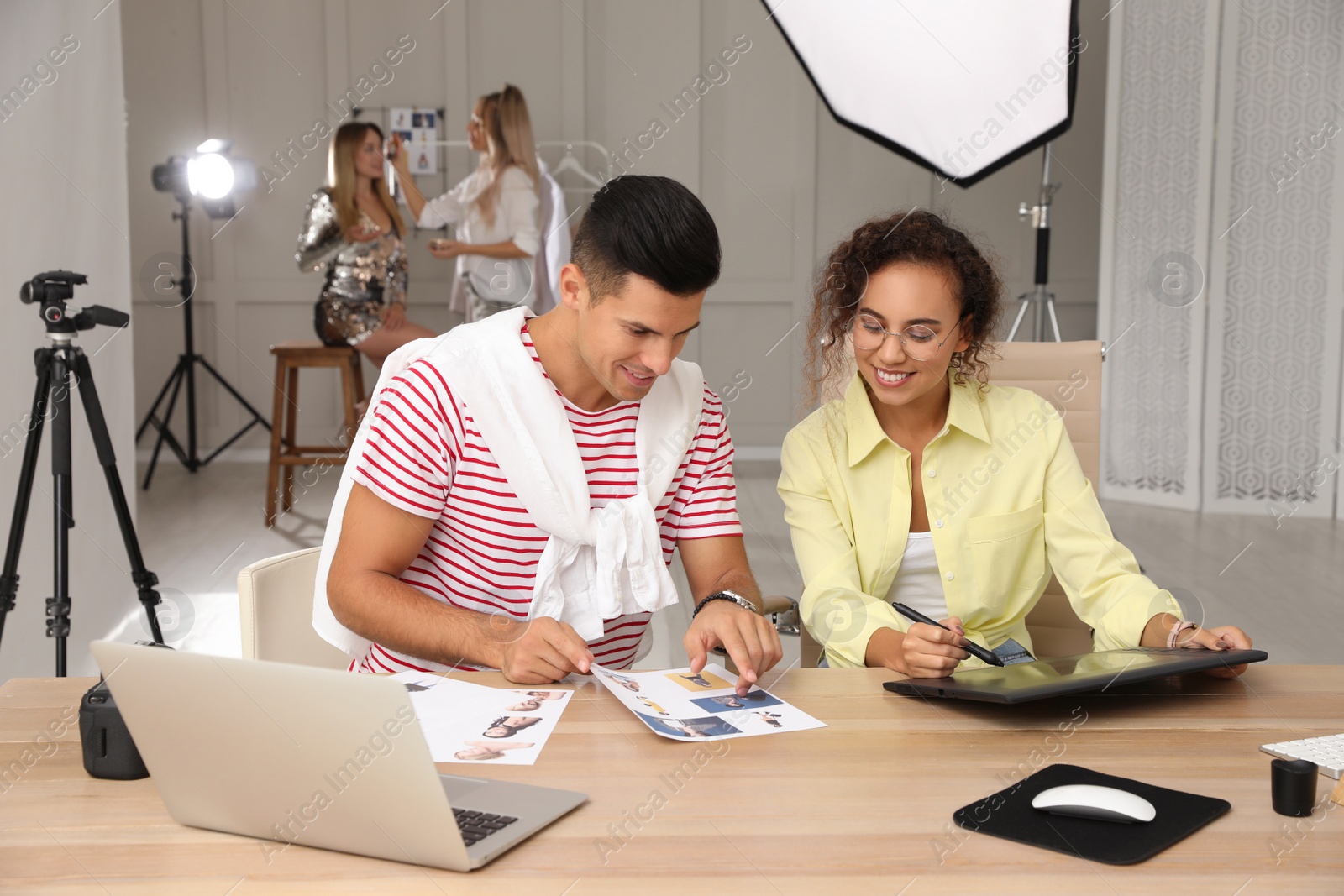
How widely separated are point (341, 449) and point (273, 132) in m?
1.97

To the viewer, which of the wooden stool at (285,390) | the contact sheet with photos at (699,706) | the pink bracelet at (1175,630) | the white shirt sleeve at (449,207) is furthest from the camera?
the white shirt sleeve at (449,207)

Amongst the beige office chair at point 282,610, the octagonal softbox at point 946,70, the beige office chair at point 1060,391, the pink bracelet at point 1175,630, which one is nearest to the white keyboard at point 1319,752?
the pink bracelet at point 1175,630

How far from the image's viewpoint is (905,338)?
1.65 m

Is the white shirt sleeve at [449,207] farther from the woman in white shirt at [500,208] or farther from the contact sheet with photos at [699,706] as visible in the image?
the contact sheet with photos at [699,706]

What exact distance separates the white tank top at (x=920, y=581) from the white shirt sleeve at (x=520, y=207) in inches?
131

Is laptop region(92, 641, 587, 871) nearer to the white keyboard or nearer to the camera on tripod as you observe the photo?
the white keyboard

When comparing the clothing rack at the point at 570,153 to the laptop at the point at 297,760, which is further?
the clothing rack at the point at 570,153

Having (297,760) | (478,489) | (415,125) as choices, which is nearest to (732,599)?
(478,489)

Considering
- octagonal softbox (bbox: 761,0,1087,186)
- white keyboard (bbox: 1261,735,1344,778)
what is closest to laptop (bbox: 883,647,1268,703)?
white keyboard (bbox: 1261,735,1344,778)

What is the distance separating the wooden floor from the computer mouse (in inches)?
96.6

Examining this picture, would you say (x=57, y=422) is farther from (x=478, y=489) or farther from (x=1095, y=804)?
(x=1095, y=804)

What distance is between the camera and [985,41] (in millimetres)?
3379

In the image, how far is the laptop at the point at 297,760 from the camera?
0.77m

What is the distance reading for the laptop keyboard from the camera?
863 mm
